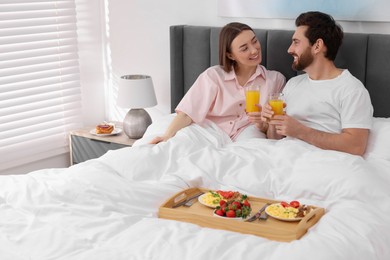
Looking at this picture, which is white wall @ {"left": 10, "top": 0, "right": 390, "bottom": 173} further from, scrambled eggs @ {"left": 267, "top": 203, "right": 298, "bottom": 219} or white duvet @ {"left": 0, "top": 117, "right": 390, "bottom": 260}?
scrambled eggs @ {"left": 267, "top": 203, "right": 298, "bottom": 219}


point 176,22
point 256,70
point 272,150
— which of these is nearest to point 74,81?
point 176,22

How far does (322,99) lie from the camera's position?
305 centimetres

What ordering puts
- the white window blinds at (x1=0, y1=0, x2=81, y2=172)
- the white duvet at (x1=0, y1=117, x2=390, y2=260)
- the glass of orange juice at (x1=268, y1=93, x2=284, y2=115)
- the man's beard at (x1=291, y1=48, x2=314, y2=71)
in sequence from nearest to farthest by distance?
the white duvet at (x1=0, y1=117, x2=390, y2=260) → the glass of orange juice at (x1=268, y1=93, x2=284, y2=115) → the man's beard at (x1=291, y1=48, x2=314, y2=71) → the white window blinds at (x1=0, y1=0, x2=81, y2=172)

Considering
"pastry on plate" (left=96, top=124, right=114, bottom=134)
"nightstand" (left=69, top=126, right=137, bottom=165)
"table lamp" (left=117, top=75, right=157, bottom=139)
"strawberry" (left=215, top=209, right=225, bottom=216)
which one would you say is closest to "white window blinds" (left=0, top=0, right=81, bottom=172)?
"nightstand" (left=69, top=126, right=137, bottom=165)

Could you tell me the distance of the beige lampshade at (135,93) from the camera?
3912mm

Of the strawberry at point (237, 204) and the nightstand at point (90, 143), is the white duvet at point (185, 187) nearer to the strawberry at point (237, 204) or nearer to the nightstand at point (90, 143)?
the strawberry at point (237, 204)

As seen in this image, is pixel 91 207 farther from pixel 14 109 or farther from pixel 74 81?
pixel 74 81

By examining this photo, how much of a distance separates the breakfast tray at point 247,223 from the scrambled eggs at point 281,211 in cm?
3

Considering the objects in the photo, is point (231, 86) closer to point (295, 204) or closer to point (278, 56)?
point (278, 56)

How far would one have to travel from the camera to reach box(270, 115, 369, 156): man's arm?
2.86 metres

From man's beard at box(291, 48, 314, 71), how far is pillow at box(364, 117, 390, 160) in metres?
0.45

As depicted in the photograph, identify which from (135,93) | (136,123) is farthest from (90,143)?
(135,93)

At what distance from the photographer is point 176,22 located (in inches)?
161

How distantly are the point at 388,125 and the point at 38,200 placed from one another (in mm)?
1642
